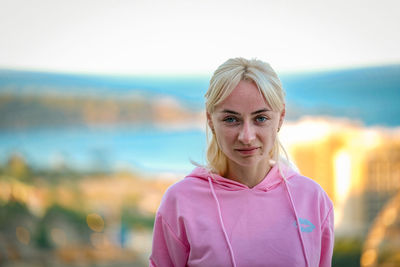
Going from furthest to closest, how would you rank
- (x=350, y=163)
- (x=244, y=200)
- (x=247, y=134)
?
(x=350, y=163), (x=244, y=200), (x=247, y=134)

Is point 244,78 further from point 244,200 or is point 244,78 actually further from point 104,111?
point 104,111

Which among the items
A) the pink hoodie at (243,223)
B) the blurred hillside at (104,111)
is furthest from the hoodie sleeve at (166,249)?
the blurred hillside at (104,111)

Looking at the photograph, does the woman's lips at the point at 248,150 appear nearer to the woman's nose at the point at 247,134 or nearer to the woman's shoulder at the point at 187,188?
the woman's nose at the point at 247,134

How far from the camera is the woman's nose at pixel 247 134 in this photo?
4.03 ft

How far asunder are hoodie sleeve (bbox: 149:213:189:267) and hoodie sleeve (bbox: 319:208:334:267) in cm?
36

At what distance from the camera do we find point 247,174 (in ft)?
4.47

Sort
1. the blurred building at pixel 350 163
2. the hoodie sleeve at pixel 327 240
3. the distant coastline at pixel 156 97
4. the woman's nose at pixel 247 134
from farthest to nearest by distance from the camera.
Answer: the distant coastline at pixel 156 97, the blurred building at pixel 350 163, the hoodie sleeve at pixel 327 240, the woman's nose at pixel 247 134

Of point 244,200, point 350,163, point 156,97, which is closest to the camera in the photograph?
point 244,200

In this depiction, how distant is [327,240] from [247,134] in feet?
1.22

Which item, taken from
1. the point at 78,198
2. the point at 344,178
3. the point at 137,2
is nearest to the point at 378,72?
the point at 344,178

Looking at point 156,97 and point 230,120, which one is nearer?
point 230,120

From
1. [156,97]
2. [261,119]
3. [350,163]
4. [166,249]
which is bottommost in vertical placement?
[350,163]

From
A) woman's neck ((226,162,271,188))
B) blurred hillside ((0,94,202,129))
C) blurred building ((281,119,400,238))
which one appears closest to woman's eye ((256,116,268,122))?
woman's neck ((226,162,271,188))

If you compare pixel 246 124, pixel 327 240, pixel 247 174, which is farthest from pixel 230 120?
pixel 327 240
